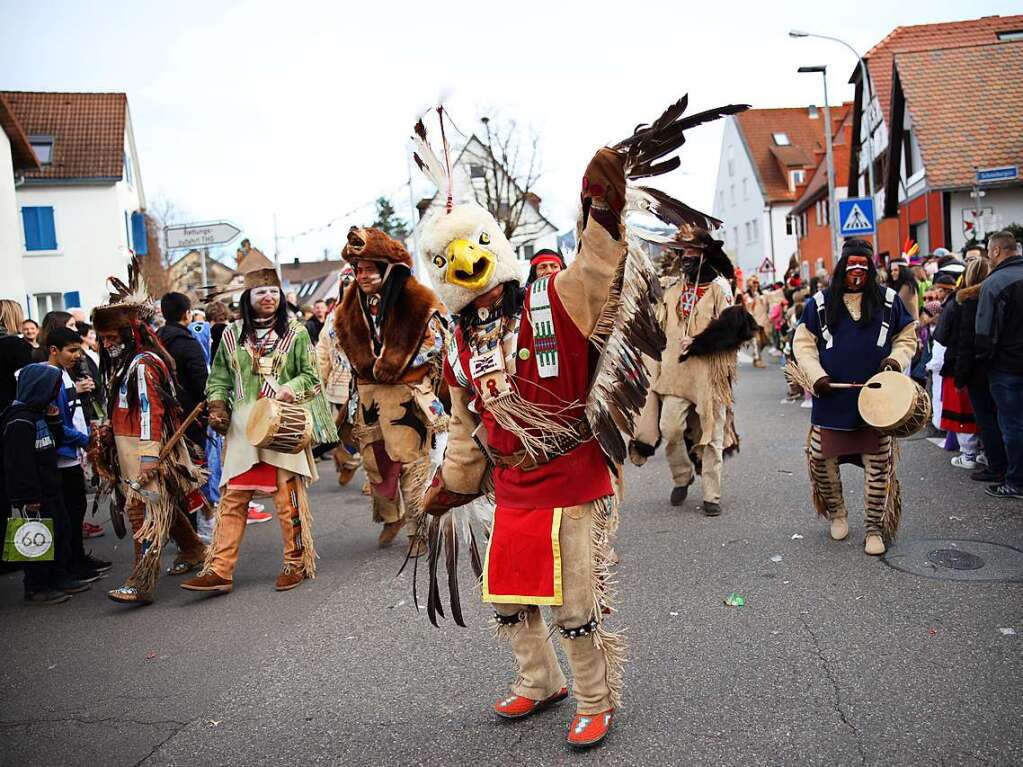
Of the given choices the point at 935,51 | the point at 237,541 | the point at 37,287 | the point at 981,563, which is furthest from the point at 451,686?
the point at 37,287

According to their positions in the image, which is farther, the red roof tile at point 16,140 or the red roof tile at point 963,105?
the red roof tile at point 963,105

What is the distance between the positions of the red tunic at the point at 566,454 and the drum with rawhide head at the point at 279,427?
253 cm

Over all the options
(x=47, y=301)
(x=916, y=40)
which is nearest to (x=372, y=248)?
(x=47, y=301)

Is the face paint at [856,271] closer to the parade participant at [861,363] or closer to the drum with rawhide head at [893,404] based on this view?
the parade participant at [861,363]

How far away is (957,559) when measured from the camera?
17.2 ft

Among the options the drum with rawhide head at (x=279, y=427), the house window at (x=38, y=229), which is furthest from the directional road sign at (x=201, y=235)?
the house window at (x=38, y=229)

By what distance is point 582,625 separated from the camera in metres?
3.32

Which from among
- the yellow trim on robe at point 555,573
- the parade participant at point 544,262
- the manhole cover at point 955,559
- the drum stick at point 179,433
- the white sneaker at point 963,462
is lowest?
the manhole cover at point 955,559

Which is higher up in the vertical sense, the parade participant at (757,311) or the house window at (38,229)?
the house window at (38,229)

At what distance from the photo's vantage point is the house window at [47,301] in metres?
29.8

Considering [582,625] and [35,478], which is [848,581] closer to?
[582,625]

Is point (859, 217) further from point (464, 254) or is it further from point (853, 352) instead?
point (464, 254)

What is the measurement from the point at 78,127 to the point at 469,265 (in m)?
34.0

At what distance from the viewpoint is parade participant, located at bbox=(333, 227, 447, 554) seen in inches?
239
